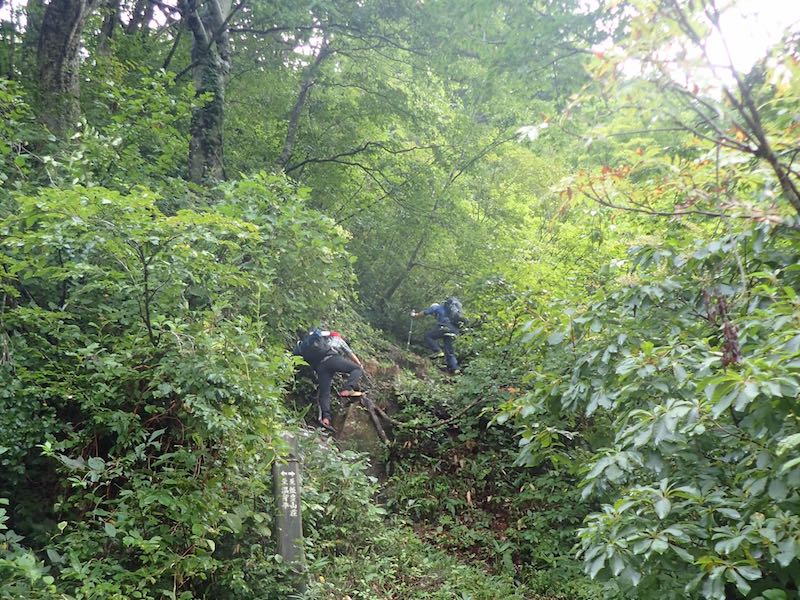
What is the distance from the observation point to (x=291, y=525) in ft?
17.0

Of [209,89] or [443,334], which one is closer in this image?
[209,89]

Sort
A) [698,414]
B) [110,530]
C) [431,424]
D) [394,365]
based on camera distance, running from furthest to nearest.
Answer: [394,365], [431,424], [110,530], [698,414]

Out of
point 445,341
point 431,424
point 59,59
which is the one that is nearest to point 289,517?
point 431,424

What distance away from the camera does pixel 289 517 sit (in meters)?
5.20

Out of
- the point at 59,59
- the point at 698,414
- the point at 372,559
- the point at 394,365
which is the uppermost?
the point at 59,59

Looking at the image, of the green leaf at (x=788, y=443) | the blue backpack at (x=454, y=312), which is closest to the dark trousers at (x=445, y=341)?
the blue backpack at (x=454, y=312)

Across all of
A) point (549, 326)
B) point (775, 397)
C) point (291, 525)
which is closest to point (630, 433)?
point (775, 397)

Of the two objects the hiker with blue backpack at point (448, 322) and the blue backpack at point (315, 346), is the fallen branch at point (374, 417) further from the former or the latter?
the hiker with blue backpack at point (448, 322)

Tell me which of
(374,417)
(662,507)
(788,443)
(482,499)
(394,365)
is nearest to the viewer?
(788,443)

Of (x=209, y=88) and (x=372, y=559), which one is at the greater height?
(x=209, y=88)

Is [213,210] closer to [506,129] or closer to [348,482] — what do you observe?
[348,482]

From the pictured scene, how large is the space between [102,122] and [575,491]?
7.43 meters

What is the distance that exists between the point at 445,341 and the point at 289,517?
748cm

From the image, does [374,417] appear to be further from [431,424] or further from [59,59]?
[59,59]
